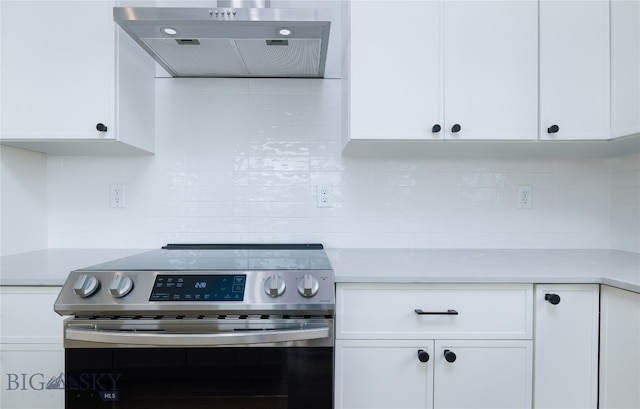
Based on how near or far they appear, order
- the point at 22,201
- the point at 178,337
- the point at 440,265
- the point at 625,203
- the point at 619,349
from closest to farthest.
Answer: the point at 178,337 < the point at 619,349 < the point at 440,265 < the point at 22,201 < the point at 625,203

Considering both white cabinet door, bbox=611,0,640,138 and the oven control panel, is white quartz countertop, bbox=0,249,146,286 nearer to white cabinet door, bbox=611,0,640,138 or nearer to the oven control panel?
the oven control panel

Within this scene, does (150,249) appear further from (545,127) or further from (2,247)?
(545,127)

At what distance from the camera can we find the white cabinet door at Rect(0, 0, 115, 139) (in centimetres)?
146

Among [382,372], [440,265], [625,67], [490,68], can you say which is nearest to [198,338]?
[382,372]

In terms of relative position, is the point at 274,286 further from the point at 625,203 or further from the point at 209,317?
the point at 625,203

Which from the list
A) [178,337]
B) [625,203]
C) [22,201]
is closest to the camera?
[178,337]

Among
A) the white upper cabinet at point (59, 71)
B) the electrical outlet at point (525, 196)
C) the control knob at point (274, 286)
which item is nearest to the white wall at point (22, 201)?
the white upper cabinet at point (59, 71)

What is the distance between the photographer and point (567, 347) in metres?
1.25

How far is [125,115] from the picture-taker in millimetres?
1553

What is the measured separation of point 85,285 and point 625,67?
2186 mm

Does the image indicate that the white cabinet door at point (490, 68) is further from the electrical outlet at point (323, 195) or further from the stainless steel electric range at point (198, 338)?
the stainless steel electric range at point (198, 338)

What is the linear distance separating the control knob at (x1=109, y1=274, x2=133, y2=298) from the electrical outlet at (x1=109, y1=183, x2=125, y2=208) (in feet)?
2.87

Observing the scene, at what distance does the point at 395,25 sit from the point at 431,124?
1.44 ft

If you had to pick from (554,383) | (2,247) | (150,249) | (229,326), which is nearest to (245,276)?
(229,326)
